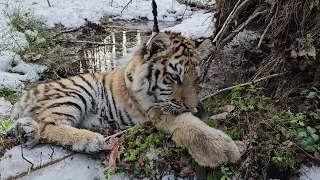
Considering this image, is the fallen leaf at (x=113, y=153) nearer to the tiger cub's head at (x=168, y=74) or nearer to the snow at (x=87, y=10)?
the tiger cub's head at (x=168, y=74)

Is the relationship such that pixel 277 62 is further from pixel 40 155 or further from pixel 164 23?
pixel 164 23

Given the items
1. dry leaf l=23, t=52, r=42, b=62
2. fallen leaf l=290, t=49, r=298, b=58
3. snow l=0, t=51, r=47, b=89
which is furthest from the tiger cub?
dry leaf l=23, t=52, r=42, b=62

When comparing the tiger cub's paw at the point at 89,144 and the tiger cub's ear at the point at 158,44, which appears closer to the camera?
the tiger cub's paw at the point at 89,144

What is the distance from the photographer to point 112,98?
406 centimetres

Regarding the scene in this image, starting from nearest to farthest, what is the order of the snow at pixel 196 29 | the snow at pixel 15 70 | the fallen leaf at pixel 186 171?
the fallen leaf at pixel 186 171, the snow at pixel 15 70, the snow at pixel 196 29

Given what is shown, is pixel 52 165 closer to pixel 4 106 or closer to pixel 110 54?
pixel 4 106

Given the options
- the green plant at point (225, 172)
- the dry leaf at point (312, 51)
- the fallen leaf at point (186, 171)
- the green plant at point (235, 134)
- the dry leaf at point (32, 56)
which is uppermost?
the dry leaf at point (312, 51)

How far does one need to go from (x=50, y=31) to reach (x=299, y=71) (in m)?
5.32

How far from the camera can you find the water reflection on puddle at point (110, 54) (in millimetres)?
6652

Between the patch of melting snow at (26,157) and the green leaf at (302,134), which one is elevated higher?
the green leaf at (302,134)

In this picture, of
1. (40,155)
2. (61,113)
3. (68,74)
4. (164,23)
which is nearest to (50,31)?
(68,74)

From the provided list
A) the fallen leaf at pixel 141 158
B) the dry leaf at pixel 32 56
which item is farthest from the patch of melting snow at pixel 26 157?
the dry leaf at pixel 32 56

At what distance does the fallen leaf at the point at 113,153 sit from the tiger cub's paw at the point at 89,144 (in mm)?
63

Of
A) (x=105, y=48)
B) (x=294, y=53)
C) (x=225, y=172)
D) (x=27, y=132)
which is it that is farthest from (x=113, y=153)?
(x=105, y=48)
